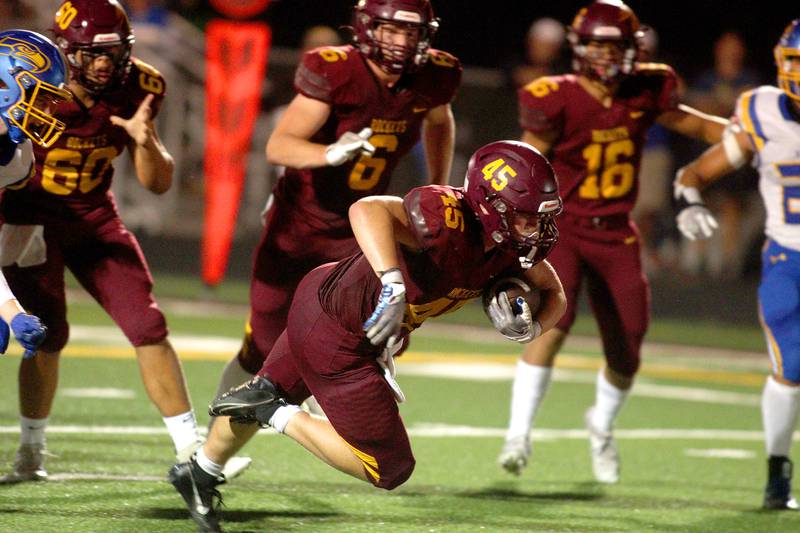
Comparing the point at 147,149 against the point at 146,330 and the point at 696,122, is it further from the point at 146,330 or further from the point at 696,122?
the point at 696,122

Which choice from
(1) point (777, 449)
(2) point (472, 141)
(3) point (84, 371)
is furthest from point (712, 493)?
(2) point (472, 141)

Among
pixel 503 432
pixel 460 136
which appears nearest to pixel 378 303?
pixel 503 432

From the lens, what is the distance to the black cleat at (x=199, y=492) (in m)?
4.39

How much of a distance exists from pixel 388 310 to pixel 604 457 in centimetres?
241

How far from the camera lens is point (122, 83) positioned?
16.6ft

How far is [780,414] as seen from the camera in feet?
18.1

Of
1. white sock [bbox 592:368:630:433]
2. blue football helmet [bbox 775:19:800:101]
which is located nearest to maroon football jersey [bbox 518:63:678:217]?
blue football helmet [bbox 775:19:800:101]

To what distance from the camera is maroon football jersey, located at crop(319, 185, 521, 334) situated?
409 cm

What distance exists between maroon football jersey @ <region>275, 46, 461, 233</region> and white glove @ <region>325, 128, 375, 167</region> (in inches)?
13.5

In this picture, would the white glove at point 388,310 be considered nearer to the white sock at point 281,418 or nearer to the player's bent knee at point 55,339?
the white sock at point 281,418

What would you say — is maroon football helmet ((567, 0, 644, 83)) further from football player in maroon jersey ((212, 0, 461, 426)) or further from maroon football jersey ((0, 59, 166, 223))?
maroon football jersey ((0, 59, 166, 223))

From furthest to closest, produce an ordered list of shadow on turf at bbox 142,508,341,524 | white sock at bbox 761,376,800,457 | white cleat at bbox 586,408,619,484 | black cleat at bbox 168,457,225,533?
white cleat at bbox 586,408,619,484 → white sock at bbox 761,376,800,457 → shadow on turf at bbox 142,508,341,524 → black cleat at bbox 168,457,225,533

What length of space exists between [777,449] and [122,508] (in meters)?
2.59

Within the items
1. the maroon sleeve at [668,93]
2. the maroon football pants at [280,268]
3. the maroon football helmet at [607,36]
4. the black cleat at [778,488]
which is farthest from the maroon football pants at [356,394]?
the maroon sleeve at [668,93]
